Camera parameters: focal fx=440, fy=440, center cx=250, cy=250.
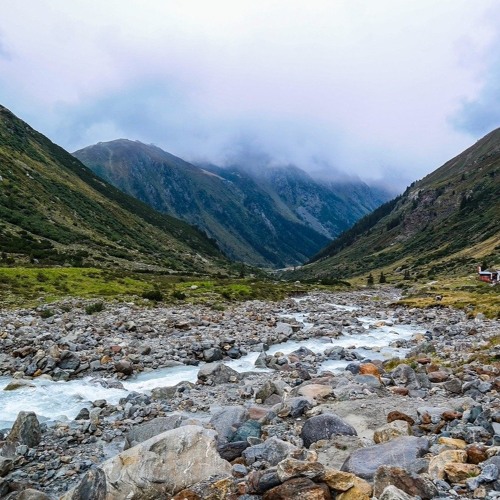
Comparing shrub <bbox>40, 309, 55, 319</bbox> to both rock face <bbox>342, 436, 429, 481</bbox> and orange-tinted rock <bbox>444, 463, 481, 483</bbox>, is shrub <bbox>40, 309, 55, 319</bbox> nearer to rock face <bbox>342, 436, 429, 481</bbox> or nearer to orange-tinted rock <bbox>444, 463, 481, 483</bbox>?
rock face <bbox>342, 436, 429, 481</bbox>

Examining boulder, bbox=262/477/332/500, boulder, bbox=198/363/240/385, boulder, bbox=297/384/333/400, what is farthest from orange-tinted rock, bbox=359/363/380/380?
boulder, bbox=262/477/332/500

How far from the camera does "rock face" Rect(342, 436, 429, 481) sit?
30.9 ft

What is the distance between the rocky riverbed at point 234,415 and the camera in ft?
28.9

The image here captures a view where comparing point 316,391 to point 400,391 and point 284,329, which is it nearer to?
point 400,391

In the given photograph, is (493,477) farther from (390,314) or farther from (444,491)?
(390,314)

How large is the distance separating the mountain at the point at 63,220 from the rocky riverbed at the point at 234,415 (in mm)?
44020

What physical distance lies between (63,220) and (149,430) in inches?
4533

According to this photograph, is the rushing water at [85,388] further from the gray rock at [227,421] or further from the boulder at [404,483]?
the boulder at [404,483]

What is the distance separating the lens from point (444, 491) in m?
8.23

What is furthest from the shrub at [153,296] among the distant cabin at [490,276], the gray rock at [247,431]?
the distant cabin at [490,276]

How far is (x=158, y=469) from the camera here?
9398 millimetres

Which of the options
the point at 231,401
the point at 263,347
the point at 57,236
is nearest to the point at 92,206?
the point at 57,236

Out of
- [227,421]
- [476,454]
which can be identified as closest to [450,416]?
[476,454]

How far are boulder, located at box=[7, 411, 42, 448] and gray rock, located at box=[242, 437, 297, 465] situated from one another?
6095 millimetres
